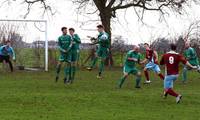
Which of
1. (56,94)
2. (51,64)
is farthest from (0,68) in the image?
(56,94)

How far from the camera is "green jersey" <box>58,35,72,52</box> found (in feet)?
78.4

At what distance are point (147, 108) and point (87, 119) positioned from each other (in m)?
3.13

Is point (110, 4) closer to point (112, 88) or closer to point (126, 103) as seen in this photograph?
point (112, 88)

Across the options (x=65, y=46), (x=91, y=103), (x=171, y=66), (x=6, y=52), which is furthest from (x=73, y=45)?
(x=6, y=52)

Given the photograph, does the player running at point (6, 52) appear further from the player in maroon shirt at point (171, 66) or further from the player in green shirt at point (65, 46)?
the player in maroon shirt at point (171, 66)

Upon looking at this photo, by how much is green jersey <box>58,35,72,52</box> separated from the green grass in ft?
4.57

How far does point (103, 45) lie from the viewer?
2798cm

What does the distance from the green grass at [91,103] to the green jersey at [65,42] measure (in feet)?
4.57

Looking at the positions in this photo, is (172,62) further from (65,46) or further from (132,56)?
(65,46)

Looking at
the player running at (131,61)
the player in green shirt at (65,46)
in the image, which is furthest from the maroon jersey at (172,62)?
the player in green shirt at (65,46)

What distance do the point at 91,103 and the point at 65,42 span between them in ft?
21.0

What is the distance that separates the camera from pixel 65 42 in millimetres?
23984

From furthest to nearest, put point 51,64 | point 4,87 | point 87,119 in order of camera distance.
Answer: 1. point 51,64
2. point 4,87
3. point 87,119

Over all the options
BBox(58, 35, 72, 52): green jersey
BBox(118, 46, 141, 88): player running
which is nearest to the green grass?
BBox(118, 46, 141, 88): player running
